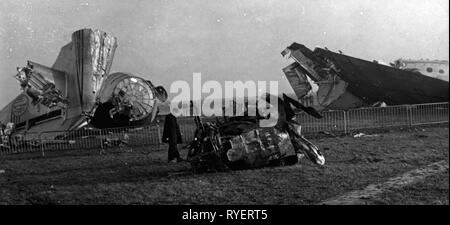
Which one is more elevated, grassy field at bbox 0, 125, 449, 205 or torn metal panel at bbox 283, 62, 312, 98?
torn metal panel at bbox 283, 62, 312, 98

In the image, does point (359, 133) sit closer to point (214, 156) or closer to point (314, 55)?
point (214, 156)

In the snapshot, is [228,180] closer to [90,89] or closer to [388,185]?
[388,185]

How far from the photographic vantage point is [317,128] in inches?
634

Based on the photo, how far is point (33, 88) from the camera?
19.9 m

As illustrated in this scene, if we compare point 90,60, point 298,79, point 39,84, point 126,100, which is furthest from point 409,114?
point 39,84

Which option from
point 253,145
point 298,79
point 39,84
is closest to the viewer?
point 253,145

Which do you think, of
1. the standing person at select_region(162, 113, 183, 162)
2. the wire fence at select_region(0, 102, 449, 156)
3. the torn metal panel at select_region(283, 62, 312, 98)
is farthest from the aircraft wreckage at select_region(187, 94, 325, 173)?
the torn metal panel at select_region(283, 62, 312, 98)

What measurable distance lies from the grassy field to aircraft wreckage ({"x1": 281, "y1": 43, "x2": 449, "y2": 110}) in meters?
6.78

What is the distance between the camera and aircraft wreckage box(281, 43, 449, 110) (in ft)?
59.8

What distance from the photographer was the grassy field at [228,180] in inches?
235

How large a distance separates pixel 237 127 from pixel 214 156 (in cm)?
92

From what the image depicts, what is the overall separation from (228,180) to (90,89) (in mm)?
15911

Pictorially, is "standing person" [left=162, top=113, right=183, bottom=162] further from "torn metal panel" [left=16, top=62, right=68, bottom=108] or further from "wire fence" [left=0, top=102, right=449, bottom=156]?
"torn metal panel" [left=16, top=62, right=68, bottom=108]
